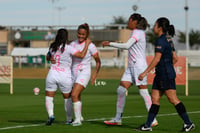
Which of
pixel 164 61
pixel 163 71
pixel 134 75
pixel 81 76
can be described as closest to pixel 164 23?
pixel 164 61

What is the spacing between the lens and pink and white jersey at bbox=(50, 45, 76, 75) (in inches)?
511

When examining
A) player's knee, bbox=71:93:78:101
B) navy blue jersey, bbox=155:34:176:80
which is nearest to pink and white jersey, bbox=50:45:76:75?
player's knee, bbox=71:93:78:101

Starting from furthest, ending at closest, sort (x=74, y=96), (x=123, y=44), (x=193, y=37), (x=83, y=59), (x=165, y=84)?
(x=193, y=37) → (x=83, y=59) → (x=74, y=96) → (x=123, y=44) → (x=165, y=84)

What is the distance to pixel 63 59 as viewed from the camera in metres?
13.0

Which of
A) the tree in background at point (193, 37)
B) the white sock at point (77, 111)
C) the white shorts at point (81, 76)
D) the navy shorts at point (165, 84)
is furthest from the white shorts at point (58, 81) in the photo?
the tree in background at point (193, 37)

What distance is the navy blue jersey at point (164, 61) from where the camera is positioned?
11.7 m

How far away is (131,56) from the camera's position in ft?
42.8

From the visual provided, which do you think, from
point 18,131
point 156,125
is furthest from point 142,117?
point 18,131

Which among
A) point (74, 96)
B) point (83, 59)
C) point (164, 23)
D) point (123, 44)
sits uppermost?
point (164, 23)

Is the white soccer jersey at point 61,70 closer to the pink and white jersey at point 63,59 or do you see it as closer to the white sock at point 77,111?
the pink and white jersey at point 63,59

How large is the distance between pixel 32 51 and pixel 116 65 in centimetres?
1467

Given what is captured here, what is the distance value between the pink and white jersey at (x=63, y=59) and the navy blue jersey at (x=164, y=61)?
6.74 feet

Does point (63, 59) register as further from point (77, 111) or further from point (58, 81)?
point (77, 111)

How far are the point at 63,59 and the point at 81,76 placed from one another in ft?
1.68
